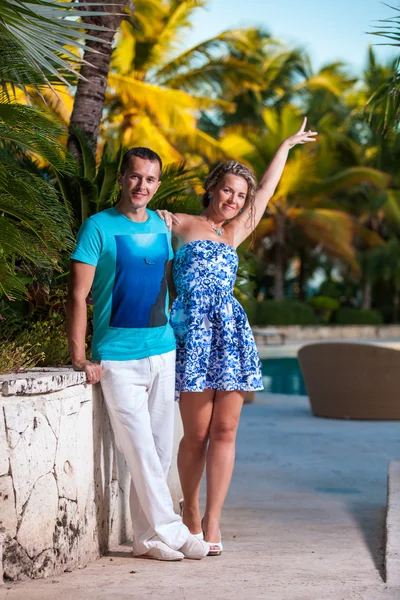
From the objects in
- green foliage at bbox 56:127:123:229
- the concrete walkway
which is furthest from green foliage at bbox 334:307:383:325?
green foliage at bbox 56:127:123:229

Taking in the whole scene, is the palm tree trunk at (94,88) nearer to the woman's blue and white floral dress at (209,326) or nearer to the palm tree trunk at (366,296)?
the woman's blue and white floral dress at (209,326)

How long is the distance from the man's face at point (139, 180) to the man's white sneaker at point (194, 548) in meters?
1.50

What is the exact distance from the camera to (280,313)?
28.1m

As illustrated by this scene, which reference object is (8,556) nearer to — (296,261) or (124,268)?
(124,268)

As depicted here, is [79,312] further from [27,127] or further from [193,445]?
[27,127]

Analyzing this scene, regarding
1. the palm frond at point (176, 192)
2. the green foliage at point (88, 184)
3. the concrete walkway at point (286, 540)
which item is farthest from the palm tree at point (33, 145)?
the palm frond at point (176, 192)

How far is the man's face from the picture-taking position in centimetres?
396

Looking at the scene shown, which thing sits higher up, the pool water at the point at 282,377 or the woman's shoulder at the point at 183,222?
the woman's shoulder at the point at 183,222

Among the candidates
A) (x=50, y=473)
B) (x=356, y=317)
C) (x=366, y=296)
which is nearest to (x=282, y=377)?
(x=356, y=317)

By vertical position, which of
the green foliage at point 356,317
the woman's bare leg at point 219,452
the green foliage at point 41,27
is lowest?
the green foliage at point 356,317

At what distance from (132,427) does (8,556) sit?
74 centimetres

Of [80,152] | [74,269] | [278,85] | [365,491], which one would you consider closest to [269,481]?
[365,491]

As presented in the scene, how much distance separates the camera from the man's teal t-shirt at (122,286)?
3.90 m

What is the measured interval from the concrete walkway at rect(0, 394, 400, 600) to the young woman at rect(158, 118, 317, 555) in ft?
1.26
